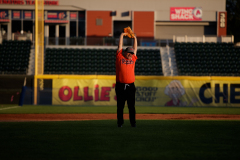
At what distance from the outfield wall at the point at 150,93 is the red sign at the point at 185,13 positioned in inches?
504

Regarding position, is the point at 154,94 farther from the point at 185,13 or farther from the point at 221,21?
the point at 221,21

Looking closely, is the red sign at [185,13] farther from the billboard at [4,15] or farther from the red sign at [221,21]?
the billboard at [4,15]

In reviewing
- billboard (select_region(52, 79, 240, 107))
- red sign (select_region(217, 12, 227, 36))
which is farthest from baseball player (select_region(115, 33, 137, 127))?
red sign (select_region(217, 12, 227, 36))

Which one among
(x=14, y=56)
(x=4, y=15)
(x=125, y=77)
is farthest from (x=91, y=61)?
(x=125, y=77)

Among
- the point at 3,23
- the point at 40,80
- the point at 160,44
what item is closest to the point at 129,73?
the point at 40,80

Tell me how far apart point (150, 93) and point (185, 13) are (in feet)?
47.6

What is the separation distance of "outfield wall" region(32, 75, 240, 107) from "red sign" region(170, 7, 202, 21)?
1279 centimetres

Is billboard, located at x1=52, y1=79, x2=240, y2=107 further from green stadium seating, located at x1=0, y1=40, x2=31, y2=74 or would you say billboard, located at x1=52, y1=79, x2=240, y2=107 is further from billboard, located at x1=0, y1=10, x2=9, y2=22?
billboard, located at x1=0, y1=10, x2=9, y2=22

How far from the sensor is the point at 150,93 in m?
22.1

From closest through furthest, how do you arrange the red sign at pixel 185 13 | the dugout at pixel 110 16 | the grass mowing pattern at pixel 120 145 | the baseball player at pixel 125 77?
1. the grass mowing pattern at pixel 120 145
2. the baseball player at pixel 125 77
3. the dugout at pixel 110 16
4. the red sign at pixel 185 13

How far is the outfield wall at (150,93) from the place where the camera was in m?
21.8

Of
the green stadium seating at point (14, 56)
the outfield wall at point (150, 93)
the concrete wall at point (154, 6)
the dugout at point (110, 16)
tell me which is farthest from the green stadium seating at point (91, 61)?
the concrete wall at point (154, 6)

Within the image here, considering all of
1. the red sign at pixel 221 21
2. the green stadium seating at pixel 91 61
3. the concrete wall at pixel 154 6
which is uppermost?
the concrete wall at pixel 154 6

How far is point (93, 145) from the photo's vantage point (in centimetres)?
548
